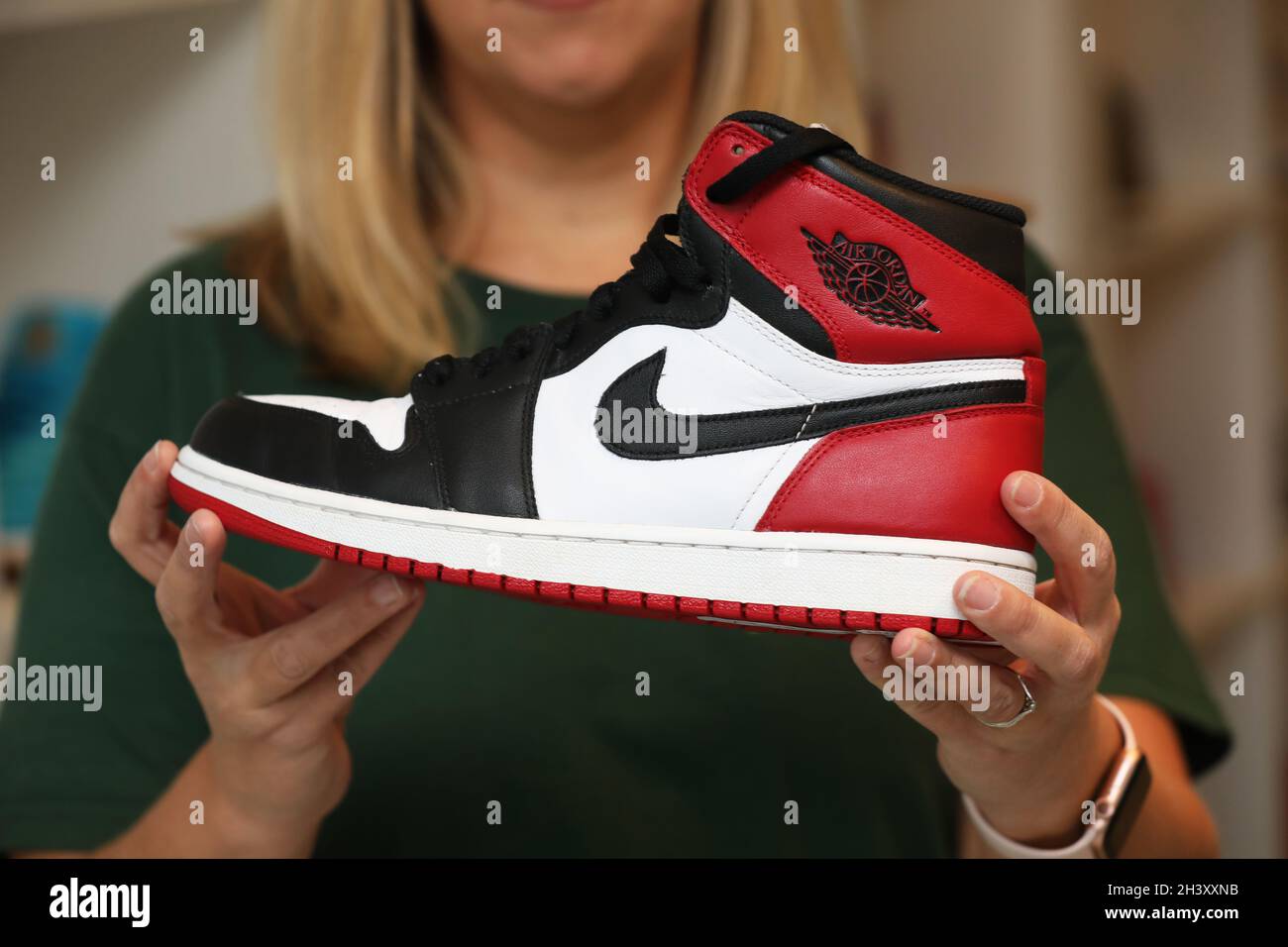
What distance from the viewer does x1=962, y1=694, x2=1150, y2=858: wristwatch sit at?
760 mm

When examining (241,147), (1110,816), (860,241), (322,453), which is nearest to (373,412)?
(322,453)

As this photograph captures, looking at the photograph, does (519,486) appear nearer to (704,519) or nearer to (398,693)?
(704,519)

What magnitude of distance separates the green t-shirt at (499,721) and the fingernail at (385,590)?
0.27 meters

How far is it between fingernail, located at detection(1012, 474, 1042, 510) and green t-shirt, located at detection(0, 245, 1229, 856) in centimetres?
38

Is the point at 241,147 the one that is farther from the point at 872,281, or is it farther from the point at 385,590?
the point at 872,281

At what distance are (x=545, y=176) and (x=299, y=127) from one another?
25 cm

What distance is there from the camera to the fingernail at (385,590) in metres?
0.66

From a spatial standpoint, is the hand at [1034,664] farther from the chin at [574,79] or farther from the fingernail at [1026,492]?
the chin at [574,79]

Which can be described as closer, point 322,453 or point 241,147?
point 322,453

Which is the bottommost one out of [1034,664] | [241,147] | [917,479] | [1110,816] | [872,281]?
[1110,816]

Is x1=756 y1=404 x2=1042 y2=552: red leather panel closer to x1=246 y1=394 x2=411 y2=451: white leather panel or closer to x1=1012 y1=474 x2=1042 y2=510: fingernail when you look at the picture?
x1=1012 y1=474 x2=1042 y2=510: fingernail

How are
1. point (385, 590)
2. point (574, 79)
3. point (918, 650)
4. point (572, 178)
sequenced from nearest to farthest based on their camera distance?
1. point (918, 650)
2. point (385, 590)
3. point (574, 79)
4. point (572, 178)

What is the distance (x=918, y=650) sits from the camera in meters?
0.56

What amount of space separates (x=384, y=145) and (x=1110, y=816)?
823 millimetres
